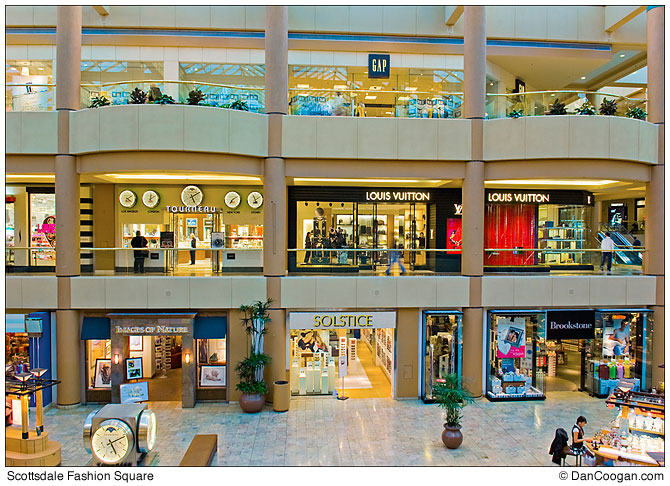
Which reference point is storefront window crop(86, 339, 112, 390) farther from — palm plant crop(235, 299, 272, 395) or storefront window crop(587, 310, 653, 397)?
storefront window crop(587, 310, 653, 397)

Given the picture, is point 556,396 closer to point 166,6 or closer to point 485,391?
point 485,391

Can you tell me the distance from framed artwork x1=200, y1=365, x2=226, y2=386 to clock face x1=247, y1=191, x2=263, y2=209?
22.9 feet

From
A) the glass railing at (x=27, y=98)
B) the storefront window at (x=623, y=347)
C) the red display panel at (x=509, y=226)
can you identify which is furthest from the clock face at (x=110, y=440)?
the storefront window at (x=623, y=347)

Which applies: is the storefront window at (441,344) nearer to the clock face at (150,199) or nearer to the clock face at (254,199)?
the clock face at (254,199)

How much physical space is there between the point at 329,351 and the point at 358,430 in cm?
343

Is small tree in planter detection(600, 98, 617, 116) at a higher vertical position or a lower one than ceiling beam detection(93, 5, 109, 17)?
lower

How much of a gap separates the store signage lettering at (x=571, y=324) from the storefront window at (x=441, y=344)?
10.1 ft

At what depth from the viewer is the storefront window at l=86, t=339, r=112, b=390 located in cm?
1427

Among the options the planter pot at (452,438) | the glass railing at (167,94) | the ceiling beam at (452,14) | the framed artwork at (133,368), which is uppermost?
the ceiling beam at (452,14)

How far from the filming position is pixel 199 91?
1391 centimetres

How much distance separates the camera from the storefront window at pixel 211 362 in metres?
14.4

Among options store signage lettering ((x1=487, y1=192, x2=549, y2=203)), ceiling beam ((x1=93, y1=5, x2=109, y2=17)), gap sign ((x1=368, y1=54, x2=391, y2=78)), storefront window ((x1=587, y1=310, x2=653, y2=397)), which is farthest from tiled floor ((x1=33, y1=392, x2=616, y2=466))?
ceiling beam ((x1=93, y1=5, x2=109, y2=17))

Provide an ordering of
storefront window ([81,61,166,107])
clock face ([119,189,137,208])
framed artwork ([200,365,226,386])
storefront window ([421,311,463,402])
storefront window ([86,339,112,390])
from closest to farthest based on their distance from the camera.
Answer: storefront window ([86,339,112,390])
framed artwork ([200,365,226,386])
storefront window ([421,311,463,402])
storefront window ([81,61,166,107])
clock face ([119,189,137,208])

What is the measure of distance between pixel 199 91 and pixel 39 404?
929 cm
